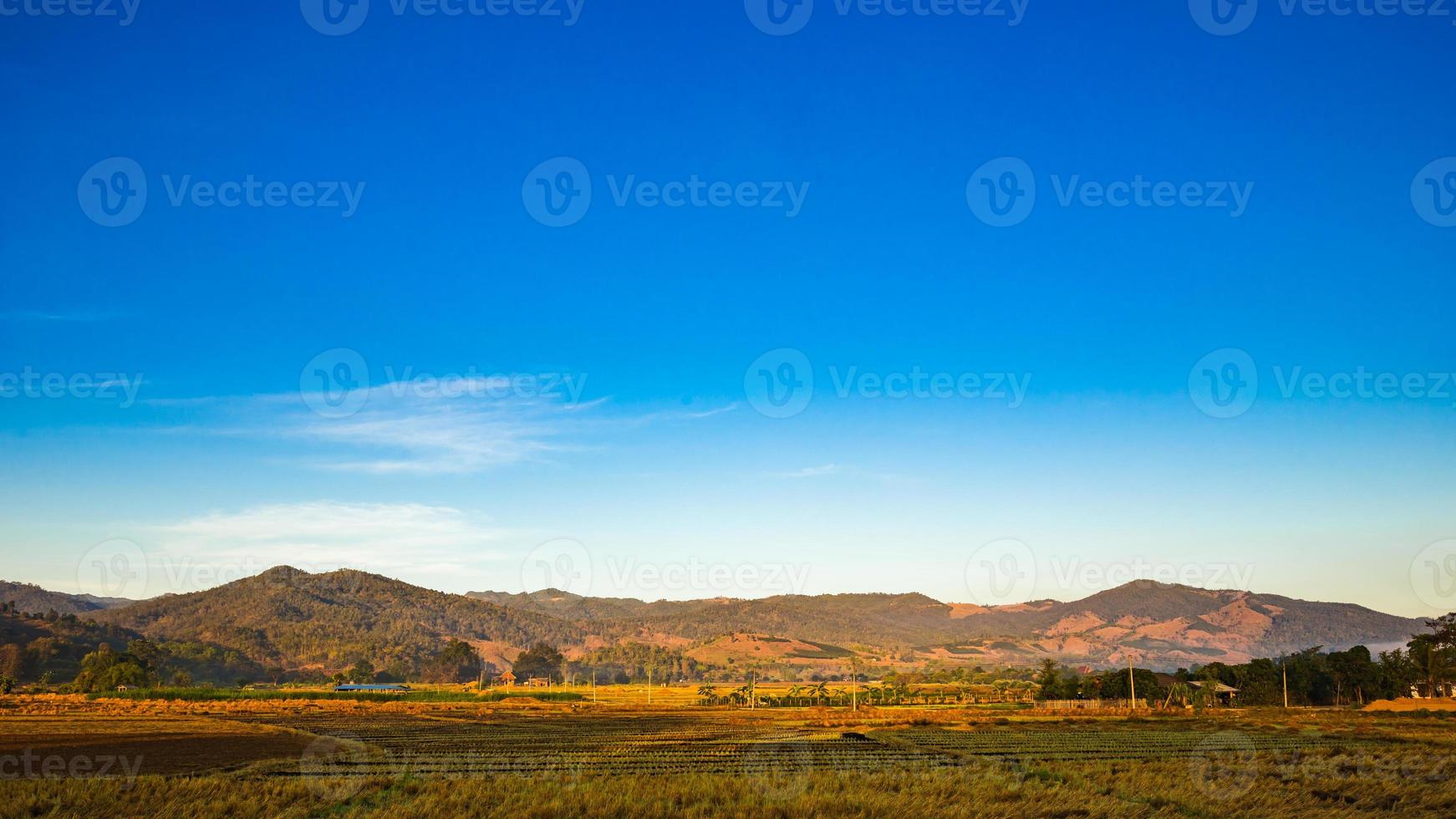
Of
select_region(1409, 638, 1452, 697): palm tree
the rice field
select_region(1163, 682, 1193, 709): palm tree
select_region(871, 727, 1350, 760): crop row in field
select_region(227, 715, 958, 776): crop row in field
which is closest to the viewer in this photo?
the rice field

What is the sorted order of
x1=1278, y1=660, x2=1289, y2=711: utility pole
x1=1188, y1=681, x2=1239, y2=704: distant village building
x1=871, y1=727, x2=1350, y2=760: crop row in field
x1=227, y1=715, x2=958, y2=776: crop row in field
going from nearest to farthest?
1. x1=227, y1=715, x2=958, y2=776: crop row in field
2. x1=871, y1=727, x2=1350, y2=760: crop row in field
3. x1=1278, y1=660, x2=1289, y2=711: utility pole
4. x1=1188, y1=681, x2=1239, y2=704: distant village building

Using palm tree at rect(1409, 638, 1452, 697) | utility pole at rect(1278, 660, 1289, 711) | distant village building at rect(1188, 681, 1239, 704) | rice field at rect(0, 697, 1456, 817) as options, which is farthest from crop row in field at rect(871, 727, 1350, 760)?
palm tree at rect(1409, 638, 1452, 697)

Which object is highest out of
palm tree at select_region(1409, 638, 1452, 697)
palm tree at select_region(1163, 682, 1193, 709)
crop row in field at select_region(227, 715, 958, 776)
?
palm tree at select_region(1409, 638, 1452, 697)

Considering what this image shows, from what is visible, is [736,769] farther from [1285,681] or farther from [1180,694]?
[1285,681]

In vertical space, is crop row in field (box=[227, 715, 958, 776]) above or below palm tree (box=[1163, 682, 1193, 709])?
below

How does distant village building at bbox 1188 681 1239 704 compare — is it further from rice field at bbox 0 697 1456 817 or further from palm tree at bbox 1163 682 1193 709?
rice field at bbox 0 697 1456 817

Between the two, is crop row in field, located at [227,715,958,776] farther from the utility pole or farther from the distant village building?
the utility pole

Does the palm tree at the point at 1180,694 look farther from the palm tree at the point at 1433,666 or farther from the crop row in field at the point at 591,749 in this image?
the crop row in field at the point at 591,749

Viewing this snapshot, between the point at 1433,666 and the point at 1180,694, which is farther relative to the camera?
the point at 1433,666

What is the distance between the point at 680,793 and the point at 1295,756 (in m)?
26.3

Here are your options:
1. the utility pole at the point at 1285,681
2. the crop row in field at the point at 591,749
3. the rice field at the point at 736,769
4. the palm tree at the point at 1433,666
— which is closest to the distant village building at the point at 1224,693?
the utility pole at the point at 1285,681

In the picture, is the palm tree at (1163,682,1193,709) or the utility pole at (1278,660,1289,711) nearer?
the utility pole at (1278,660,1289,711)

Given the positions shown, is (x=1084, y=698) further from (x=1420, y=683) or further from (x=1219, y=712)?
(x=1420, y=683)

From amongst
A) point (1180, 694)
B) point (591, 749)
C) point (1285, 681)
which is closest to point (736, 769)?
point (591, 749)
